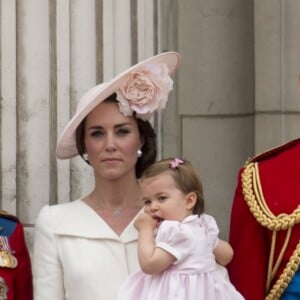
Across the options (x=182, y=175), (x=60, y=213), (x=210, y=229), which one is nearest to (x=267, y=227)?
(x=210, y=229)

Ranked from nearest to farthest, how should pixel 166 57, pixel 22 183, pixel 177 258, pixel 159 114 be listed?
pixel 177 258
pixel 166 57
pixel 22 183
pixel 159 114

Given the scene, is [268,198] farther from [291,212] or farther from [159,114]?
[159,114]

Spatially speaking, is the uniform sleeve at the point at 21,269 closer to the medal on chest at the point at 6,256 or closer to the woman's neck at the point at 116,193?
the medal on chest at the point at 6,256

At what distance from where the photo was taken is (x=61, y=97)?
16.8 ft

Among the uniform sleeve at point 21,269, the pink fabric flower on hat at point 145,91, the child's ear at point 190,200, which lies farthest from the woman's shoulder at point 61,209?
the child's ear at point 190,200

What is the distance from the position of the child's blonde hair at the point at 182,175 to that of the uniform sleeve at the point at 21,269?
470 mm

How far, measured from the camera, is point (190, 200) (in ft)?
13.9

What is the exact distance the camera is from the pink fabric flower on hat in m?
4.45

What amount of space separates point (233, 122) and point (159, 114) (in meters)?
0.34

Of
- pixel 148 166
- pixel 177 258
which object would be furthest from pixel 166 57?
pixel 177 258

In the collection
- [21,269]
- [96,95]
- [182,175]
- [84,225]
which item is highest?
[96,95]

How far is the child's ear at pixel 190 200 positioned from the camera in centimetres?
423

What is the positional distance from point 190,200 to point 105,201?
344 millimetres

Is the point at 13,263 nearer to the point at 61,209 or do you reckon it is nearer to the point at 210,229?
the point at 61,209
